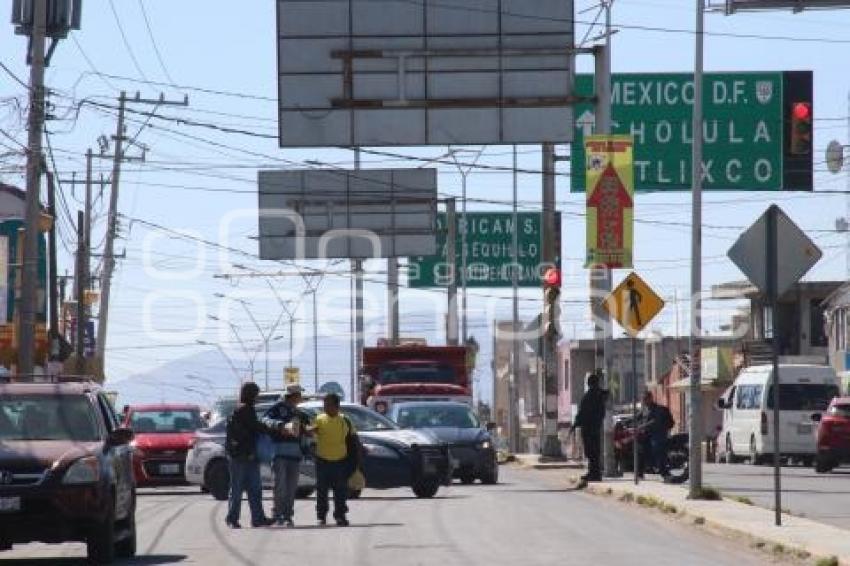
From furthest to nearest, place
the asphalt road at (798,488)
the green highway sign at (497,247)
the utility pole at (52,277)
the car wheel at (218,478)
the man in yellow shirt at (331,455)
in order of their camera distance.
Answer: the green highway sign at (497,247), the utility pole at (52,277), the car wheel at (218,478), the asphalt road at (798,488), the man in yellow shirt at (331,455)

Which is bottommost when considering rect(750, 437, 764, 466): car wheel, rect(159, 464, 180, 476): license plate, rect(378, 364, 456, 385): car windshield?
rect(750, 437, 764, 466): car wheel

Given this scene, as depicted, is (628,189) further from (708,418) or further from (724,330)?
(724,330)

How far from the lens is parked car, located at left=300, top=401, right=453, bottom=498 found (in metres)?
31.1

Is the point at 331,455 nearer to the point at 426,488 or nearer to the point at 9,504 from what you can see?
the point at 426,488

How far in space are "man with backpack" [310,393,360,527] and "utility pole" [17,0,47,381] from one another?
538 inches

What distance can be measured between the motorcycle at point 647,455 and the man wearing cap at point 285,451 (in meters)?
8.26

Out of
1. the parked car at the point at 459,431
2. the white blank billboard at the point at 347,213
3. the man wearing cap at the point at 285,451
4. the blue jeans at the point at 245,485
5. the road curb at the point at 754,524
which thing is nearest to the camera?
the road curb at the point at 754,524

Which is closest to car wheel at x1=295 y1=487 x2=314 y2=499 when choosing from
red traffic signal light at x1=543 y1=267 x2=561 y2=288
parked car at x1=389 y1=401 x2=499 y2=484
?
parked car at x1=389 y1=401 x2=499 y2=484

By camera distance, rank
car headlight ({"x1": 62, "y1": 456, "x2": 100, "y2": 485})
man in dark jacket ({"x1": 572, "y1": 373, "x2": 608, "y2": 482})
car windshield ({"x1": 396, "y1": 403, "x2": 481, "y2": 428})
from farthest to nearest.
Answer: car windshield ({"x1": 396, "y1": 403, "x2": 481, "y2": 428}), man in dark jacket ({"x1": 572, "y1": 373, "x2": 608, "y2": 482}), car headlight ({"x1": 62, "y1": 456, "x2": 100, "y2": 485})

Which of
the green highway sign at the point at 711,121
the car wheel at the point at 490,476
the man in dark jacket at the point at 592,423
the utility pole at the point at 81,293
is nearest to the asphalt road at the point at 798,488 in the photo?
the man in dark jacket at the point at 592,423

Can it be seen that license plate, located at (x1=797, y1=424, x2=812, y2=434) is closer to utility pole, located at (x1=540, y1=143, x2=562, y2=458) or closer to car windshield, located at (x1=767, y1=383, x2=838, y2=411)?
car windshield, located at (x1=767, y1=383, x2=838, y2=411)

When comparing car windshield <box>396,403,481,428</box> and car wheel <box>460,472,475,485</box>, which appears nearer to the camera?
car wheel <box>460,472,475,485</box>

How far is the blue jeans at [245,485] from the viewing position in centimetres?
2467

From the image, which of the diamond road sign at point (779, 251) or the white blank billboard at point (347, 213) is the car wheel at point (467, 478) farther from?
the white blank billboard at point (347, 213)
